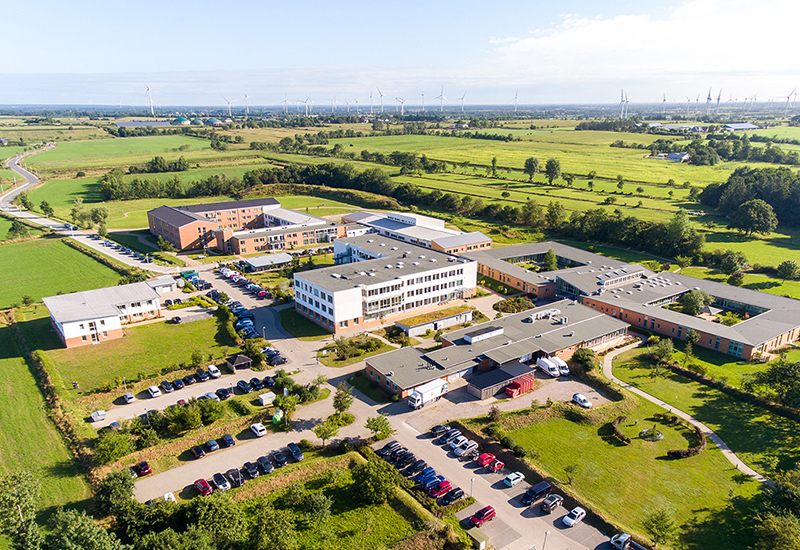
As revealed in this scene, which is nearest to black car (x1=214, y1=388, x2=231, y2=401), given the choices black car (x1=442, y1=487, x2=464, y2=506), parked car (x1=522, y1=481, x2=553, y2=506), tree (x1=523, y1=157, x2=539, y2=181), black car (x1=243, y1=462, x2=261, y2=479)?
black car (x1=243, y1=462, x2=261, y2=479)

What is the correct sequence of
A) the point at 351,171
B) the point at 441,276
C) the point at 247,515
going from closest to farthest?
the point at 247,515, the point at 441,276, the point at 351,171

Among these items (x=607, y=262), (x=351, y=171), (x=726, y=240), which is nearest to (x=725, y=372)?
(x=607, y=262)

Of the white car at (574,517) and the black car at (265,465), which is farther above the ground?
the black car at (265,465)

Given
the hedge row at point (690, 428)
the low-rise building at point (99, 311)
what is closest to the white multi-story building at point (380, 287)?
the low-rise building at point (99, 311)

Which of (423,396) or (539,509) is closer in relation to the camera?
(539,509)

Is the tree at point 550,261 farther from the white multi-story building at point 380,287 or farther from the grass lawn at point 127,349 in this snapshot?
the grass lawn at point 127,349

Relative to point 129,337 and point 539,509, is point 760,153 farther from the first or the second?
point 129,337
